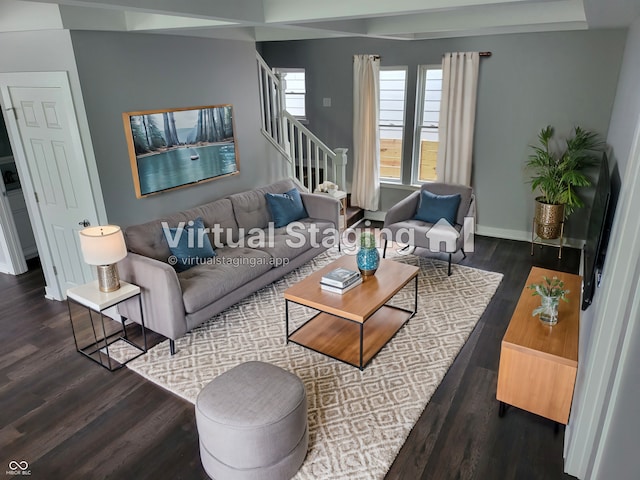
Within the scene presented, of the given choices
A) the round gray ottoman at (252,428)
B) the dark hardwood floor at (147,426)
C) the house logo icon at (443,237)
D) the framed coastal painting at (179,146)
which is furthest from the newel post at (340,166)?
the round gray ottoman at (252,428)

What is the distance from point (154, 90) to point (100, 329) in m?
2.13

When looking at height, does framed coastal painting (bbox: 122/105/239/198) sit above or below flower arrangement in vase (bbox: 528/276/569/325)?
above

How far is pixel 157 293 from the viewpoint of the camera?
129 inches

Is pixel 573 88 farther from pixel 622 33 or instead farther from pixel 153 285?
pixel 153 285

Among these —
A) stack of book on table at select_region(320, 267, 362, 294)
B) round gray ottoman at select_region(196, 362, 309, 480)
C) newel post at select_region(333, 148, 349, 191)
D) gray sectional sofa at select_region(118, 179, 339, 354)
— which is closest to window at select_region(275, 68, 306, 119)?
newel post at select_region(333, 148, 349, 191)

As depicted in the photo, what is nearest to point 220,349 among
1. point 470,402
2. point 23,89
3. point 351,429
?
point 351,429

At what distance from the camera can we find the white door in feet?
11.5

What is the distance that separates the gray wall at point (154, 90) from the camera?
3.46 meters

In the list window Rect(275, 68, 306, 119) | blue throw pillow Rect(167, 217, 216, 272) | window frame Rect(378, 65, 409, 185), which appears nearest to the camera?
blue throw pillow Rect(167, 217, 216, 272)

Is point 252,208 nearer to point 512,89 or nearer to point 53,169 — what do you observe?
point 53,169

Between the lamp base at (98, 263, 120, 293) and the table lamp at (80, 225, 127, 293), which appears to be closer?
the table lamp at (80, 225, 127, 293)

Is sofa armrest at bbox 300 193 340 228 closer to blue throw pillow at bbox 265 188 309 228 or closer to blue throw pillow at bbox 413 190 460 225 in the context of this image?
blue throw pillow at bbox 265 188 309 228

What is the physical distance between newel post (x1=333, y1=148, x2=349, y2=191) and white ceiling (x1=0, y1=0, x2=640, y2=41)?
1.68 metres

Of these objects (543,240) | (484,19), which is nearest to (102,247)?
(484,19)
